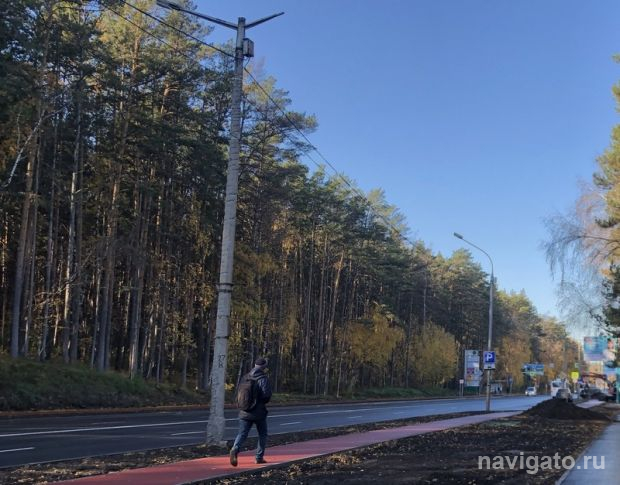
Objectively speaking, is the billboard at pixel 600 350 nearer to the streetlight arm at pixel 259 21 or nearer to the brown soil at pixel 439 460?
the brown soil at pixel 439 460

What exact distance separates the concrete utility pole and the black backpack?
9.08 feet

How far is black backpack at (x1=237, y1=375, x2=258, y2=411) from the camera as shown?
408 inches

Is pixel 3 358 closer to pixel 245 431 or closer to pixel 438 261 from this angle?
pixel 245 431

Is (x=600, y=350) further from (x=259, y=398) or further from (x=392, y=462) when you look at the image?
(x=259, y=398)

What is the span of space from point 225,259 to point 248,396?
164 inches

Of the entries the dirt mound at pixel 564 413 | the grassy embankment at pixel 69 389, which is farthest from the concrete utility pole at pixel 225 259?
the dirt mound at pixel 564 413

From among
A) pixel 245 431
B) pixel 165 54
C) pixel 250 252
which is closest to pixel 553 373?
pixel 250 252

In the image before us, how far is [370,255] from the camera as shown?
55281 millimetres

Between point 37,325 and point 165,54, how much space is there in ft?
47.0

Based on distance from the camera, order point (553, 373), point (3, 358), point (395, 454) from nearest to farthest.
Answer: point (395, 454), point (3, 358), point (553, 373)

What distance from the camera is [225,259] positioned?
1375 centimetres

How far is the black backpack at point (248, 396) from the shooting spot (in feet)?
34.0

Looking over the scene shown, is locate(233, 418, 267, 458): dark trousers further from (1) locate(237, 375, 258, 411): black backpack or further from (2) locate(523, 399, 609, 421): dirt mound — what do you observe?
(2) locate(523, 399, 609, 421): dirt mound

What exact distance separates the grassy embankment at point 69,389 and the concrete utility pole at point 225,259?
11.4 m
